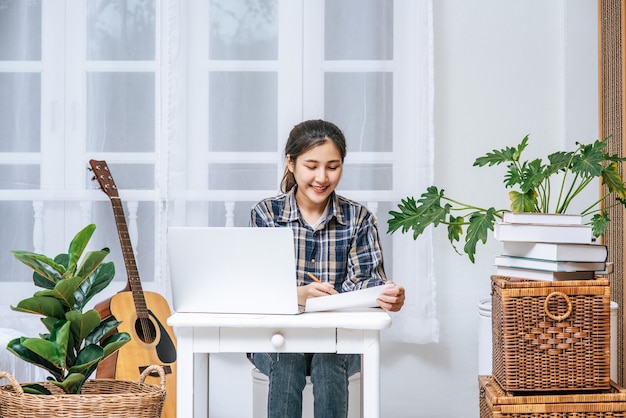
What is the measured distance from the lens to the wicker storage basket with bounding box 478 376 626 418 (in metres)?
1.93

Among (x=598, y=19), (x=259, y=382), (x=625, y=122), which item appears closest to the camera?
(x=259, y=382)

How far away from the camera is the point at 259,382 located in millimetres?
2268

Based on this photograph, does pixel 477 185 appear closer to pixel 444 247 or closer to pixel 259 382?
pixel 444 247

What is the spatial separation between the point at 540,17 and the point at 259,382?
1.74m

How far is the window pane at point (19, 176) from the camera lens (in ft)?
9.89

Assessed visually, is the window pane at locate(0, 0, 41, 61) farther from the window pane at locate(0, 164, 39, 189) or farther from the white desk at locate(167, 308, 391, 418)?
the white desk at locate(167, 308, 391, 418)

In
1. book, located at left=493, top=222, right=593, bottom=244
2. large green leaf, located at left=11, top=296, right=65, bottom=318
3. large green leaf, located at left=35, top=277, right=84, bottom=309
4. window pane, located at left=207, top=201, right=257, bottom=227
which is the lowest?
large green leaf, located at left=11, top=296, right=65, bottom=318

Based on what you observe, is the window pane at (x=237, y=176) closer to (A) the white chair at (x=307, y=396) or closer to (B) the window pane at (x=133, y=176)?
(B) the window pane at (x=133, y=176)

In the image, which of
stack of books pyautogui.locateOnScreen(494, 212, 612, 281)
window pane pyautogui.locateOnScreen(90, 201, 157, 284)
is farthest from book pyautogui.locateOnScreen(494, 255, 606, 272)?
window pane pyautogui.locateOnScreen(90, 201, 157, 284)

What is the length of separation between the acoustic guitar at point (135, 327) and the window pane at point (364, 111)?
34.1 inches

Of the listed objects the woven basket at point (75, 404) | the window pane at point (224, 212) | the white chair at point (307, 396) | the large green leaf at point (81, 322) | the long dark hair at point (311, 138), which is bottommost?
the white chair at point (307, 396)

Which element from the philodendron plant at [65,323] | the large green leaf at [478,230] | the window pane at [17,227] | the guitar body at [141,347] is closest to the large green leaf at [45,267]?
the philodendron plant at [65,323]

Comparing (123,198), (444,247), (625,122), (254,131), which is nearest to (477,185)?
(444,247)

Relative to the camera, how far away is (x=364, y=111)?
297 centimetres
